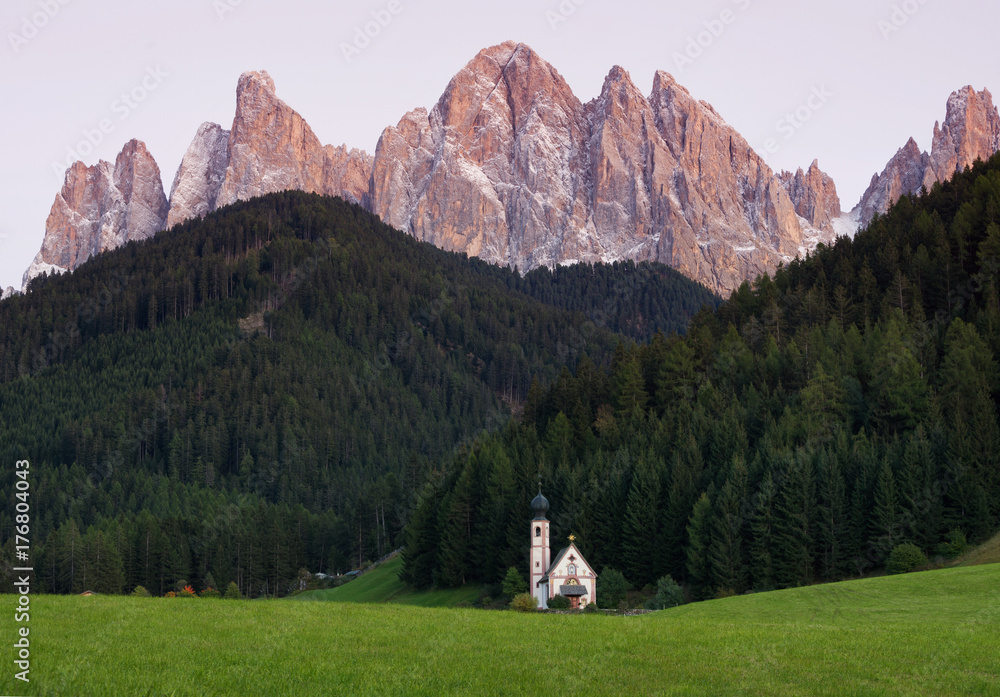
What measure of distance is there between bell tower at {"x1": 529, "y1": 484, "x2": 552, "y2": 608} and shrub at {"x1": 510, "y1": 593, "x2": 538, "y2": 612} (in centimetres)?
678

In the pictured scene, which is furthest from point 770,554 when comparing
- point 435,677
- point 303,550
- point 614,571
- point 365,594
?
point 303,550

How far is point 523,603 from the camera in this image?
235ft

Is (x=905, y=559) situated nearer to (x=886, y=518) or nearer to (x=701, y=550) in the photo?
(x=886, y=518)

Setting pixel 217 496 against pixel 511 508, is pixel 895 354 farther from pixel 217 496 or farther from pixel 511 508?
pixel 217 496

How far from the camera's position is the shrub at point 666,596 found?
229ft

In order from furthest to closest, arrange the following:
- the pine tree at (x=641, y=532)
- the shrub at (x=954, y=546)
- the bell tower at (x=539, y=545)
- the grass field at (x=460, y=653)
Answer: the bell tower at (x=539, y=545) < the pine tree at (x=641, y=532) < the shrub at (x=954, y=546) < the grass field at (x=460, y=653)

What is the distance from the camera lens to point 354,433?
190125 mm

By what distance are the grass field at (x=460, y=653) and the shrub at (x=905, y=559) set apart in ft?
93.8

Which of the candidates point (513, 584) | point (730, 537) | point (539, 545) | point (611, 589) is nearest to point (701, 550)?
point (730, 537)

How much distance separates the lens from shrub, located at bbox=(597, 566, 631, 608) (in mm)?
74250

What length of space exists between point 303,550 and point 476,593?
4606 cm

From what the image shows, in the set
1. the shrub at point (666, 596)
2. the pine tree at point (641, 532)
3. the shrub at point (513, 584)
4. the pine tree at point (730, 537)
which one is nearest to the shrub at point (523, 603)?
the shrub at point (513, 584)

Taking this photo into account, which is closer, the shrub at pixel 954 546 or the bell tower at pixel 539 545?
the shrub at pixel 954 546

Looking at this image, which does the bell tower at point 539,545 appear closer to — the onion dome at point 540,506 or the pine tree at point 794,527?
the onion dome at point 540,506
